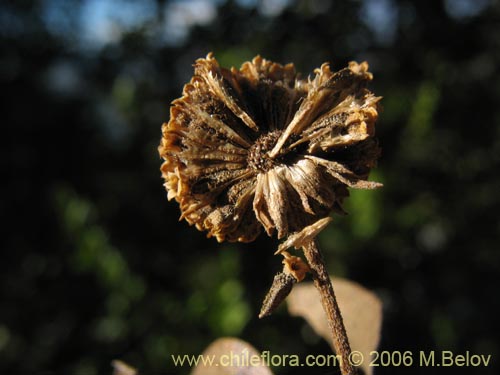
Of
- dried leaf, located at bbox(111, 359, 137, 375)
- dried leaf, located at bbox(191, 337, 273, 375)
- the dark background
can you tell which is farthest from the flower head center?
the dark background

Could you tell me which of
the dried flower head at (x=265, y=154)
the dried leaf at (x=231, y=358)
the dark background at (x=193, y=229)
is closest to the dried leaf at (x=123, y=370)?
the dried leaf at (x=231, y=358)

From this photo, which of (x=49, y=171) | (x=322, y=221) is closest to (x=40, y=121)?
(x=49, y=171)

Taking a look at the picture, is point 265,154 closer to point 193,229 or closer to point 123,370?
point 123,370

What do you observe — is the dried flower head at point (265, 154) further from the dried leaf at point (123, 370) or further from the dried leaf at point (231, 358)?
the dried leaf at point (123, 370)

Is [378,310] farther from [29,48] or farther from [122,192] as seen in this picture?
[29,48]

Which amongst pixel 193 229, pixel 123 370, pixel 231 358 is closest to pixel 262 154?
pixel 231 358

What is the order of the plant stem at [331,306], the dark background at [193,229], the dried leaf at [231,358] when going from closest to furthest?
the plant stem at [331,306] < the dried leaf at [231,358] < the dark background at [193,229]
